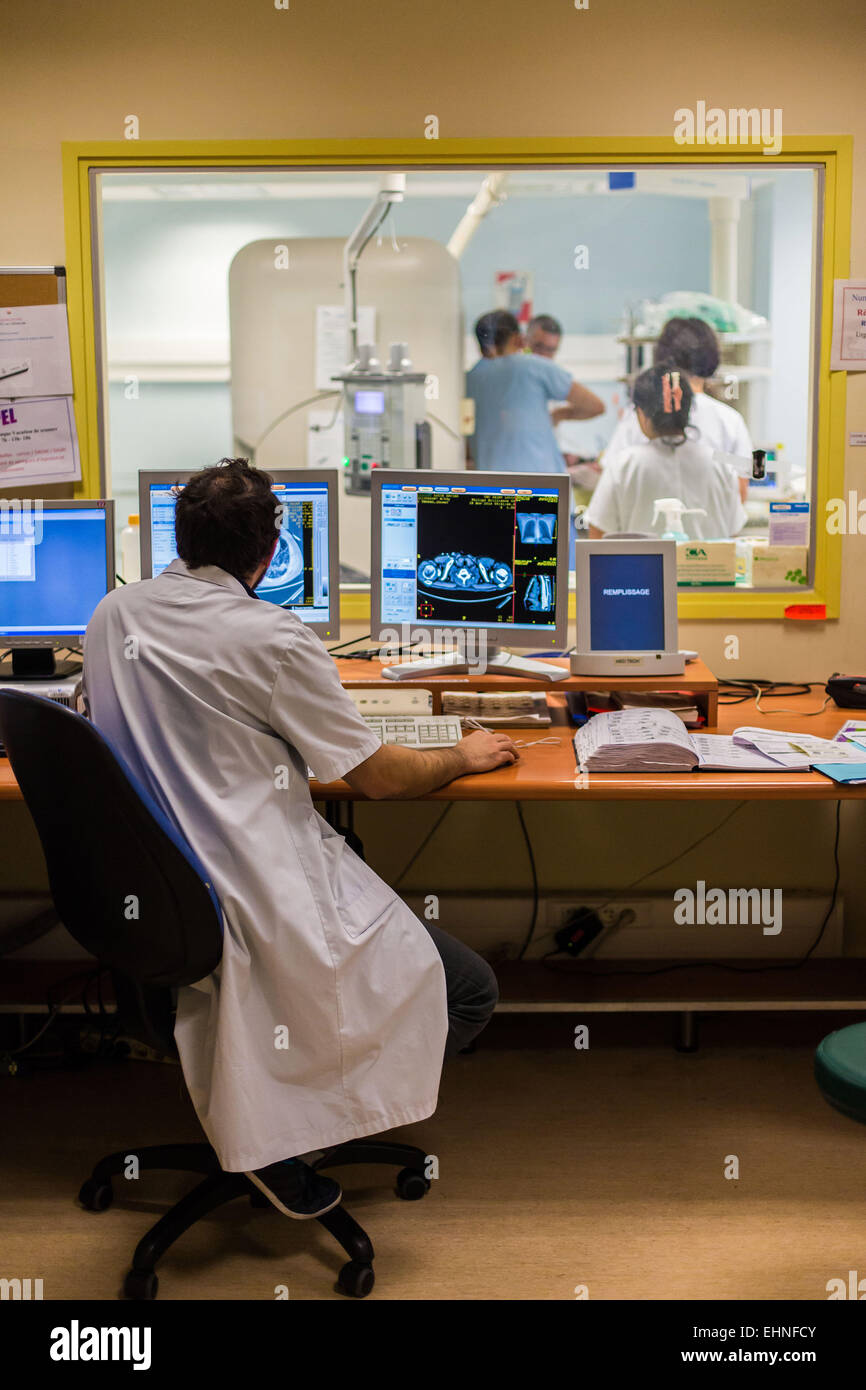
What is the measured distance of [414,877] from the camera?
2.99 meters

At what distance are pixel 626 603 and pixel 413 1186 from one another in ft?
3.96

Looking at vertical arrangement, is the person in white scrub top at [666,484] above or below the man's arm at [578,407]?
below

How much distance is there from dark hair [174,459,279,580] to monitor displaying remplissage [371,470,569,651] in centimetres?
70

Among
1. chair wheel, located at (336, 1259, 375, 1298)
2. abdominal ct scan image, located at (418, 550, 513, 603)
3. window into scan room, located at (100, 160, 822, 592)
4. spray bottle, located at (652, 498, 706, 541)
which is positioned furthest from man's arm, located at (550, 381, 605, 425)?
chair wheel, located at (336, 1259, 375, 1298)

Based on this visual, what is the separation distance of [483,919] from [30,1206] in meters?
1.24

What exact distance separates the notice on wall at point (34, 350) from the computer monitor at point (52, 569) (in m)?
0.43

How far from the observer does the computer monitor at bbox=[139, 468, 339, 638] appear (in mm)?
2521

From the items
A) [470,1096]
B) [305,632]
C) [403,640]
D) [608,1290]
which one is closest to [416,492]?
[403,640]

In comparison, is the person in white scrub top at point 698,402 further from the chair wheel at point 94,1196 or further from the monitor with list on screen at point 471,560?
the chair wheel at point 94,1196

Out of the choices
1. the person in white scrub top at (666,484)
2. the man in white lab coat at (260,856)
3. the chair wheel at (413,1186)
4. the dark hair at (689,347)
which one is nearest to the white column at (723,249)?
the dark hair at (689,347)

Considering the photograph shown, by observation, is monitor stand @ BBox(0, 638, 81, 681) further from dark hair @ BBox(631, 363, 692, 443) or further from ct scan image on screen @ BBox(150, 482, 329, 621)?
dark hair @ BBox(631, 363, 692, 443)

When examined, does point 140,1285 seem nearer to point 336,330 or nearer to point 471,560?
point 471,560

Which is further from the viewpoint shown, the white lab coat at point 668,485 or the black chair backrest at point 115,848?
the white lab coat at point 668,485

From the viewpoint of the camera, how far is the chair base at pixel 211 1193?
185 cm
